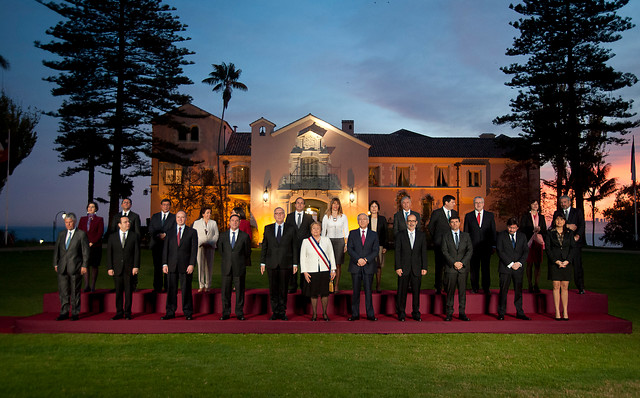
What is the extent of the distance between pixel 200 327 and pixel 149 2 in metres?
25.4

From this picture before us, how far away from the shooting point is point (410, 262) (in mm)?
7836

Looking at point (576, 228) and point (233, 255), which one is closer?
point (233, 255)

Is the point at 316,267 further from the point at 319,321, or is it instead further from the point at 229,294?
the point at 229,294

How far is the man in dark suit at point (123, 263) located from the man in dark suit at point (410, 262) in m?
4.17

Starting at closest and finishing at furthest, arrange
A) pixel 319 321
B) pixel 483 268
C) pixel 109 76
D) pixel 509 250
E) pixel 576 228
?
pixel 319 321 < pixel 509 250 < pixel 483 268 < pixel 576 228 < pixel 109 76

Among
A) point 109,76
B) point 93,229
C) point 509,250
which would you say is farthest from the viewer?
point 109,76

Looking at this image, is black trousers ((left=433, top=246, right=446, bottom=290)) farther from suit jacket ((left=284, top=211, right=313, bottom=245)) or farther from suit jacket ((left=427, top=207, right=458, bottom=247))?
suit jacket ((left=284, top=211, right=313, bottom=245))

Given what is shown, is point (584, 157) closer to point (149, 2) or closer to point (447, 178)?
point (447, 178)

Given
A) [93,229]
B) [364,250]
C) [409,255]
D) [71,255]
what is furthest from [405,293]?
[93,229]

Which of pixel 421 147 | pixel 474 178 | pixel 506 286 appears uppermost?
pixel 421 147

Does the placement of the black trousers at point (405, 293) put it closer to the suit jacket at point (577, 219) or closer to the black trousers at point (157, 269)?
the suit jacket at point (577, 219)

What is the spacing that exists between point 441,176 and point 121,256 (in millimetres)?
28792

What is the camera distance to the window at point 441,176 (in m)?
33.8

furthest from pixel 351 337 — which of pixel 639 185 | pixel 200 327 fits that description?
pixel 639 185
